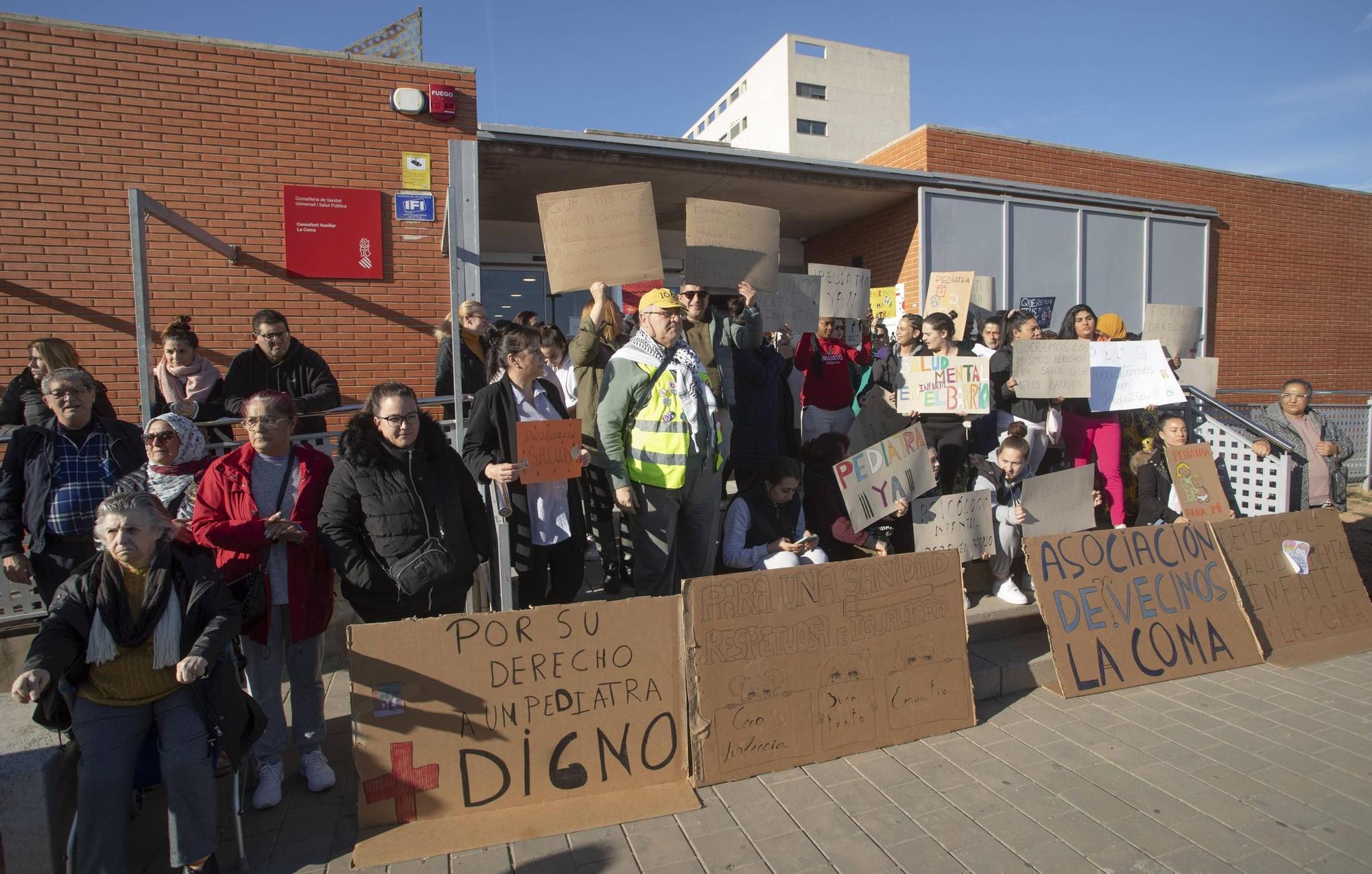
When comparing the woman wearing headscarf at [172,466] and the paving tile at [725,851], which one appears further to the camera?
the woman wearing headscarf at [172,466]

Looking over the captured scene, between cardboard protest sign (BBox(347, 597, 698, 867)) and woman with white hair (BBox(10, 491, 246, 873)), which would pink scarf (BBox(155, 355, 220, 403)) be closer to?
woman with white hair (BBox(10, 491, 246, 873))

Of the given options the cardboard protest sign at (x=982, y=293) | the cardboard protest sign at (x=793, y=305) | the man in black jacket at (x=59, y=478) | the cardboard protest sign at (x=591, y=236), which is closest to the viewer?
the man in black jacket at (x=59, y=478)

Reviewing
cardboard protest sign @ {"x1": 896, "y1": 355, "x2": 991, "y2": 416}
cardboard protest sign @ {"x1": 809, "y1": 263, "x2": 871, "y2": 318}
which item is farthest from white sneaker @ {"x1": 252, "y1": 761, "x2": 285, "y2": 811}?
cardboard protest sign @ {"x1": 809, "y1": 263, "x2": 871, "y2": 318}

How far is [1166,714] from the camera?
382 centimetres

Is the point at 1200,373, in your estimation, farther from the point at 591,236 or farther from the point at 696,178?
the point at 591,236

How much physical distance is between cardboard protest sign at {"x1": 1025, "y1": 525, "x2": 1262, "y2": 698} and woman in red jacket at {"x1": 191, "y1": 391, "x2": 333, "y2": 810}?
11.7 feet

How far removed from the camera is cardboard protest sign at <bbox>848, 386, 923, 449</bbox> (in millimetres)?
5730

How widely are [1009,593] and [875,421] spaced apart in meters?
1.56

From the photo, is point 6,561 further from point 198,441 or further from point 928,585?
point 928,585

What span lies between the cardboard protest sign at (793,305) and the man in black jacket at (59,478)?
13.0 feet

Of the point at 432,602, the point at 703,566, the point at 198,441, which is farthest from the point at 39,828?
the point at 703,566

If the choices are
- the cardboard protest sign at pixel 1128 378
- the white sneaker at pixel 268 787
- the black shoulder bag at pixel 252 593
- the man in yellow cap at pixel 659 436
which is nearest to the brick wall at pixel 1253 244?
the cardboard protest sign at pixel 1128 378

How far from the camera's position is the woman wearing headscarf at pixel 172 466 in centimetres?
338

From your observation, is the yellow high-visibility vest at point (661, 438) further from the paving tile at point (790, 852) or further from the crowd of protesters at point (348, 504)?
the paving tile at point (790, 852)
